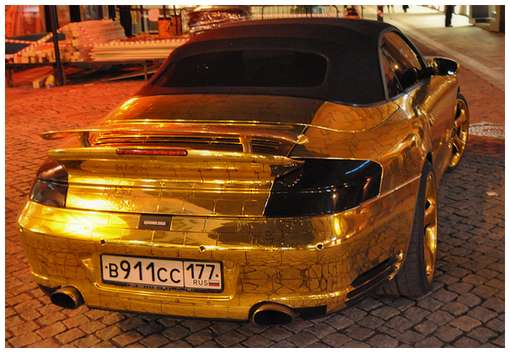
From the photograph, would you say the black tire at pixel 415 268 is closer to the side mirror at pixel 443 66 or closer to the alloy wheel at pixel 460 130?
the side mirror at pixel 443 66

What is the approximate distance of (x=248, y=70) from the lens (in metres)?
4.19

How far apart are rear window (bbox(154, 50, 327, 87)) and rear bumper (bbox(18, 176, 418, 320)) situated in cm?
111

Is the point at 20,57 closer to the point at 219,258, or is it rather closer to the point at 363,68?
the point at 363,68

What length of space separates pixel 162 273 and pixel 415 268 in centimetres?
130

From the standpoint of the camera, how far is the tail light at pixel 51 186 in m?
3.27

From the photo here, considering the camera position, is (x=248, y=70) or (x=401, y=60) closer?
(x=248, y=70)

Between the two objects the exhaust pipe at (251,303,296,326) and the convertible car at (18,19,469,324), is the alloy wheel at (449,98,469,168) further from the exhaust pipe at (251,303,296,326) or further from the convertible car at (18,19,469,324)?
the exhaust pipe at (251,303,296,326)

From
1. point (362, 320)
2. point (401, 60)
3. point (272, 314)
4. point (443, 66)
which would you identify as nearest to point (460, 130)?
point (443, 66)

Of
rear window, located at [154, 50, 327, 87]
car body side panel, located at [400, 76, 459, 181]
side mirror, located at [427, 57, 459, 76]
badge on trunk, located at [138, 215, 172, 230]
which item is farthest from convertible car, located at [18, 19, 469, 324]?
side mirror, located at [427, 57, 459, 76]

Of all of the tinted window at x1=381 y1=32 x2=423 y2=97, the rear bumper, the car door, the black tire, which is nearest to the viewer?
the rear bumper

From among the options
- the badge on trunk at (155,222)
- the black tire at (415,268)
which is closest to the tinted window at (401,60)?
the black tire at (415,268)

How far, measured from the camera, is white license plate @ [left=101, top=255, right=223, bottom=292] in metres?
3.01

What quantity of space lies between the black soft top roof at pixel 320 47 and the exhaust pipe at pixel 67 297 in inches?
53.8

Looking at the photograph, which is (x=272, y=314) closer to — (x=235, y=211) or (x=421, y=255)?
(x=235, y=211)
